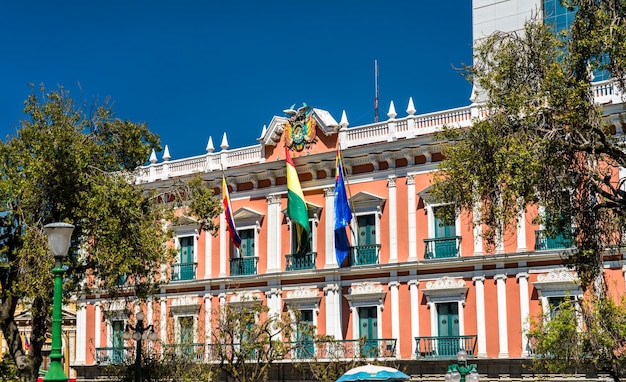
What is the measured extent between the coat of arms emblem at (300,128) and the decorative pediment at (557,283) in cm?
983

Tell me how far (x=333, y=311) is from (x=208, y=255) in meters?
6.11

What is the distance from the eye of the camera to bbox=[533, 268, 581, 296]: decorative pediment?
30.0 meters

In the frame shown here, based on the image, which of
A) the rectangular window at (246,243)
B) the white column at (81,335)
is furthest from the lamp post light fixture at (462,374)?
the white column at (81,335)

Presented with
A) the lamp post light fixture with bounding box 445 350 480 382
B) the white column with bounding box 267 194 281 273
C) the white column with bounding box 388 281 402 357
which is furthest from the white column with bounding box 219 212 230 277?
the lamp post light fixture with bounding box 445 350 480 382

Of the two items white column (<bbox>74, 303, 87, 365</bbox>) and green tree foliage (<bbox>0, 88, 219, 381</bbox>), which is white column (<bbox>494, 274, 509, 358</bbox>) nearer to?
green tree foliage (<bbox>0, 88, 219, 381</bbox>)

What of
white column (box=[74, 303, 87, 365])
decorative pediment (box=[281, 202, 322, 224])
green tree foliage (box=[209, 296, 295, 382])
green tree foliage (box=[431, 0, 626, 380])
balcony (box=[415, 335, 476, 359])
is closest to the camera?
green tree foliage (box=[431, 0, 626, 380])

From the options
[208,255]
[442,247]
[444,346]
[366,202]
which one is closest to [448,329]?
[444,346]

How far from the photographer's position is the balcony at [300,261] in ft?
117

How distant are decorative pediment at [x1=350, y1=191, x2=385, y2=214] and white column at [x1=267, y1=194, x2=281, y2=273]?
3.34 metres

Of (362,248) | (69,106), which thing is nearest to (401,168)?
(362,248)

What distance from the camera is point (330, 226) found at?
116 feet

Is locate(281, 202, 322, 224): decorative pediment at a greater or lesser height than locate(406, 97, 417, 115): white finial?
lesser

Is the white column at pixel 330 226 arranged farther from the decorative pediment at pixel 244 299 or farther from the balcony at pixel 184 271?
the balcony at pixel 184 271

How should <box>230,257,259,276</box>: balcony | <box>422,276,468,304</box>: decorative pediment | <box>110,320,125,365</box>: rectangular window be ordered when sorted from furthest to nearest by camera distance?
1. <box>110,320,125,365</box>: rectangular window
2. <box>230,257,259,276</box>: balcony
3. <box>422,276,468,304</box>: decorative pediment
